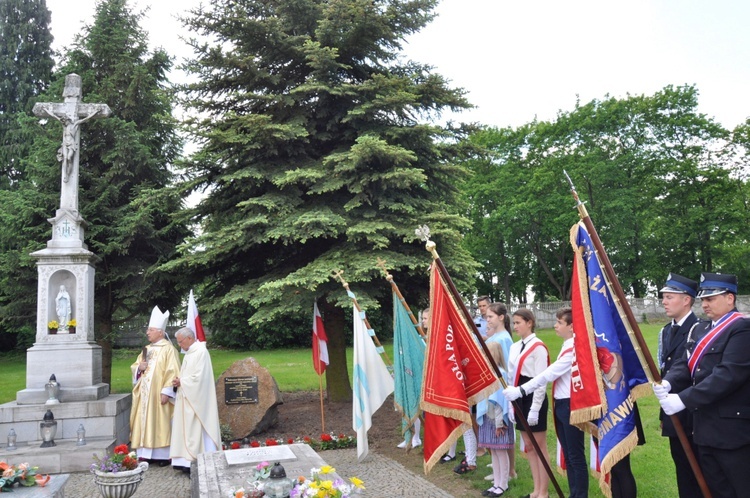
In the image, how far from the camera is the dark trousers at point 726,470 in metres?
4.17

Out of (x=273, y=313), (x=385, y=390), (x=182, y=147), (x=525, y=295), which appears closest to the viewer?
(x=385, y=390)

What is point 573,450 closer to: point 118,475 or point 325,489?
point 325,489

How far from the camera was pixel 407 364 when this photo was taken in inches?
353

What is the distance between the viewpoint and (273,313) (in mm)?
11211

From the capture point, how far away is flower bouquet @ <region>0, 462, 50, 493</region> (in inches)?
229

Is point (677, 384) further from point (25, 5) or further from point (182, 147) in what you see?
point (25, 5)

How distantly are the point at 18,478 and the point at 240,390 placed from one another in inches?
205

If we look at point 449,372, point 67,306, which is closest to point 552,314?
point 67,306

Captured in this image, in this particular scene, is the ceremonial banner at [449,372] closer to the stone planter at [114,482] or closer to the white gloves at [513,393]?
the white gloves at [513,393]

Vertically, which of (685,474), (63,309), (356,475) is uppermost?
(63,309)

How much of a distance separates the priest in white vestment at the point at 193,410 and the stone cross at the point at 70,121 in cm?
432

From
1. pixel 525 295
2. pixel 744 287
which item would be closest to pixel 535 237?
pixel 525 295

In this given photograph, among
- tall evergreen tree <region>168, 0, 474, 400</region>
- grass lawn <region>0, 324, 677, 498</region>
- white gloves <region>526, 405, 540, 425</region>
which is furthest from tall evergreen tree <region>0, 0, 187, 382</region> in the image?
white gloves <region>526, 405, 540, 425</region>

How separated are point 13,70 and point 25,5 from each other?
3.92 metres
